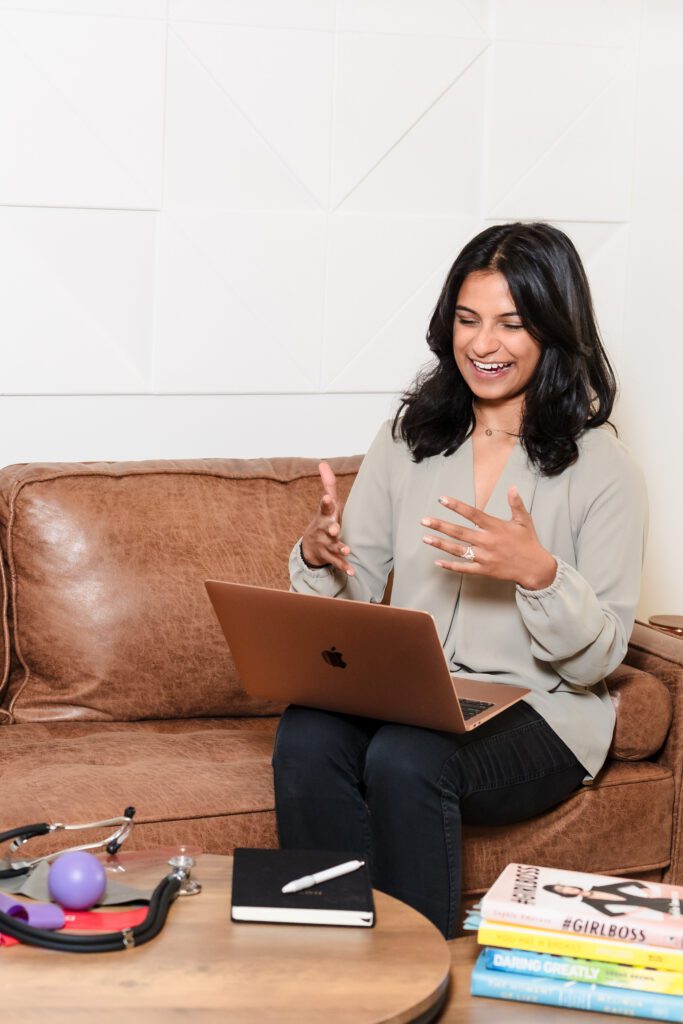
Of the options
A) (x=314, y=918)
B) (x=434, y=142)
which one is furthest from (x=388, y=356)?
(x=314, y=918)

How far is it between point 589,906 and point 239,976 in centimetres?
38

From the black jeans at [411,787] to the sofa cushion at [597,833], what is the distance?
4 centimetres

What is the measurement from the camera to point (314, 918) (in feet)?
4.40

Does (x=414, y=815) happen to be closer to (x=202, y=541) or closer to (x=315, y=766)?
Answer: (x=315, y=766)

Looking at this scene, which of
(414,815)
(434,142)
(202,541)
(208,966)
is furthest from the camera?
(434,142)

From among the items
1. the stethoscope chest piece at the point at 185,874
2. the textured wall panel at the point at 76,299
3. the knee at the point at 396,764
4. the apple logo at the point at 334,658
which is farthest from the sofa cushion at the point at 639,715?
the textured wall panel at the point at 76,299

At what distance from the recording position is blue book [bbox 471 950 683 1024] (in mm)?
1288

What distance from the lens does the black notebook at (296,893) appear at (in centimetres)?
134

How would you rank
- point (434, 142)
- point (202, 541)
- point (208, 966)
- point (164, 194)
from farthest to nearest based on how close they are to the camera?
point (434, 142)
point (164, 194)
point (202, 541)
point (208, 966)

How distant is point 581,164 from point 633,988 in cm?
213

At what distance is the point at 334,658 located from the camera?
1799 millimetres


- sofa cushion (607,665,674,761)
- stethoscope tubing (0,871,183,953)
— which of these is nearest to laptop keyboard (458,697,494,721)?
sofa cushion (607,665,674,761)

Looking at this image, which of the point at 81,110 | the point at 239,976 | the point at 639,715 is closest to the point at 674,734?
the point at 639,715

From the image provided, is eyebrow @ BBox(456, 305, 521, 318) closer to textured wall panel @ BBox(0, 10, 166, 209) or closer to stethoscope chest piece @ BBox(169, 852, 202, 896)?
textured wall panel @ BBox(0, 10, 166, 209)
